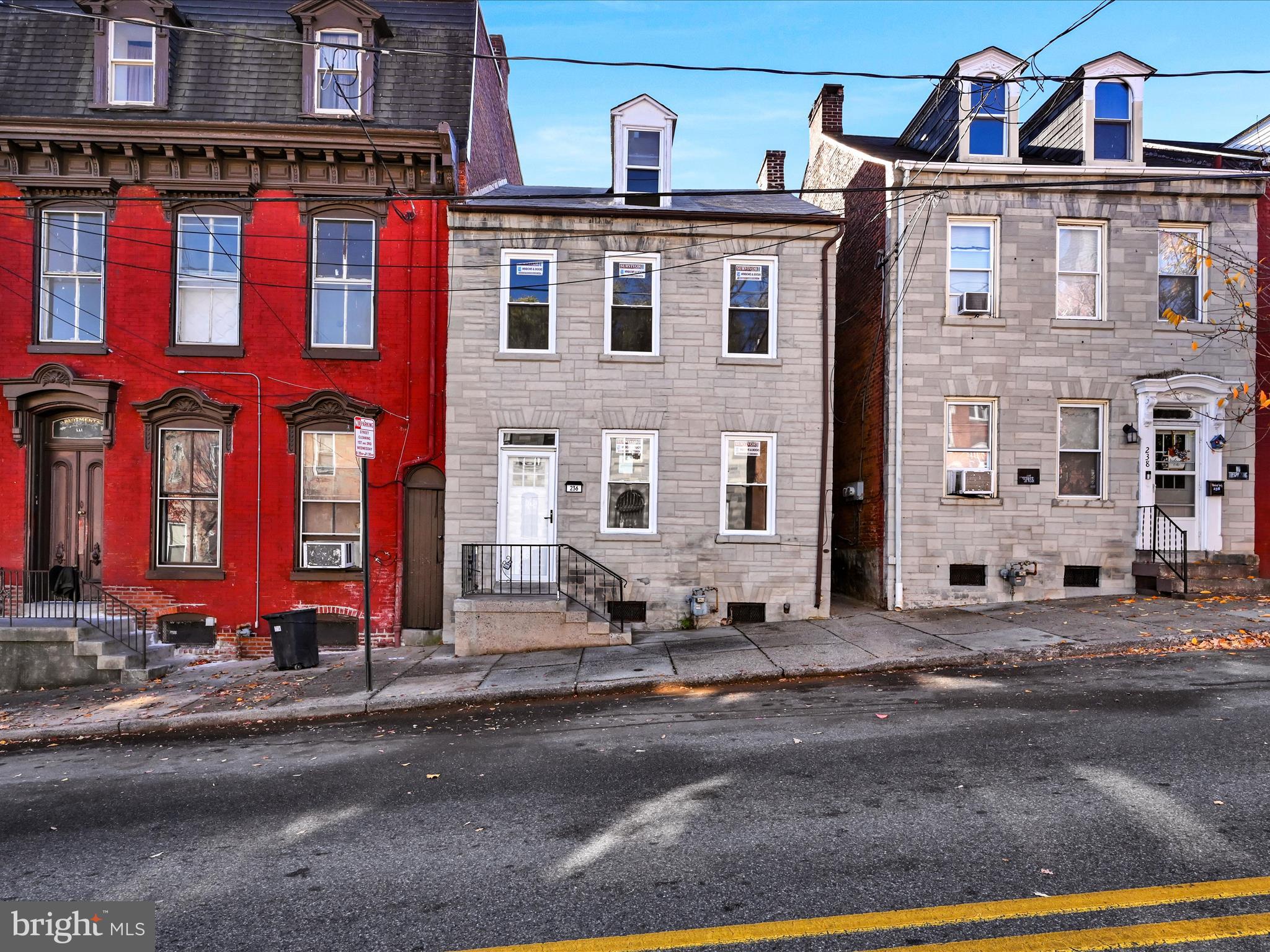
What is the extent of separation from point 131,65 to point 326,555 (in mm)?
9062

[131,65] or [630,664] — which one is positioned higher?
[131,65]

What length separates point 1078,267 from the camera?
14.5 meters

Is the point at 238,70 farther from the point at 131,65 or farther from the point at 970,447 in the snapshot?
the point at 970,447

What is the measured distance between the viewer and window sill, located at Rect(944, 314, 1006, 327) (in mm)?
14219

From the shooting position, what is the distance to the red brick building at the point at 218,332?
13523 mm

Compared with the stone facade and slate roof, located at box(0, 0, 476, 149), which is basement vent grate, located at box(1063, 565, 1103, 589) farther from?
slate roof, located at box(0, 0, 476, 149)

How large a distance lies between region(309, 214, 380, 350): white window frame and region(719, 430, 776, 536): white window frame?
20.7ft

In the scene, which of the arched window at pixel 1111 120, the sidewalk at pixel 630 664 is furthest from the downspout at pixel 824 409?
the arched window at pixel 1111 120

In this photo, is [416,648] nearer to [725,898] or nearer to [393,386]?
[393,386]

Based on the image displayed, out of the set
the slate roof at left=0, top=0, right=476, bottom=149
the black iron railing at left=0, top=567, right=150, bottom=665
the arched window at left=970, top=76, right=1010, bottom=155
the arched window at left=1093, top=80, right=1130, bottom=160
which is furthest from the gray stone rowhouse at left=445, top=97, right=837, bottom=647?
the arched window at left=1093, top=80, right=1130, bottom=160

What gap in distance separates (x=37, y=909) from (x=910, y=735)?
6.06 metres

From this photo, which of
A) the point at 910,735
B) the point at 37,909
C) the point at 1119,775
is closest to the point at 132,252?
the point at 37,909

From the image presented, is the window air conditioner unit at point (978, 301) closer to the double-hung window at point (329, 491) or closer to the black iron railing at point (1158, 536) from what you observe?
the black iron railing at point (1158, 536)

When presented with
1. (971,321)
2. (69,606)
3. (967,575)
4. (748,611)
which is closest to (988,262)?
(971,321)
